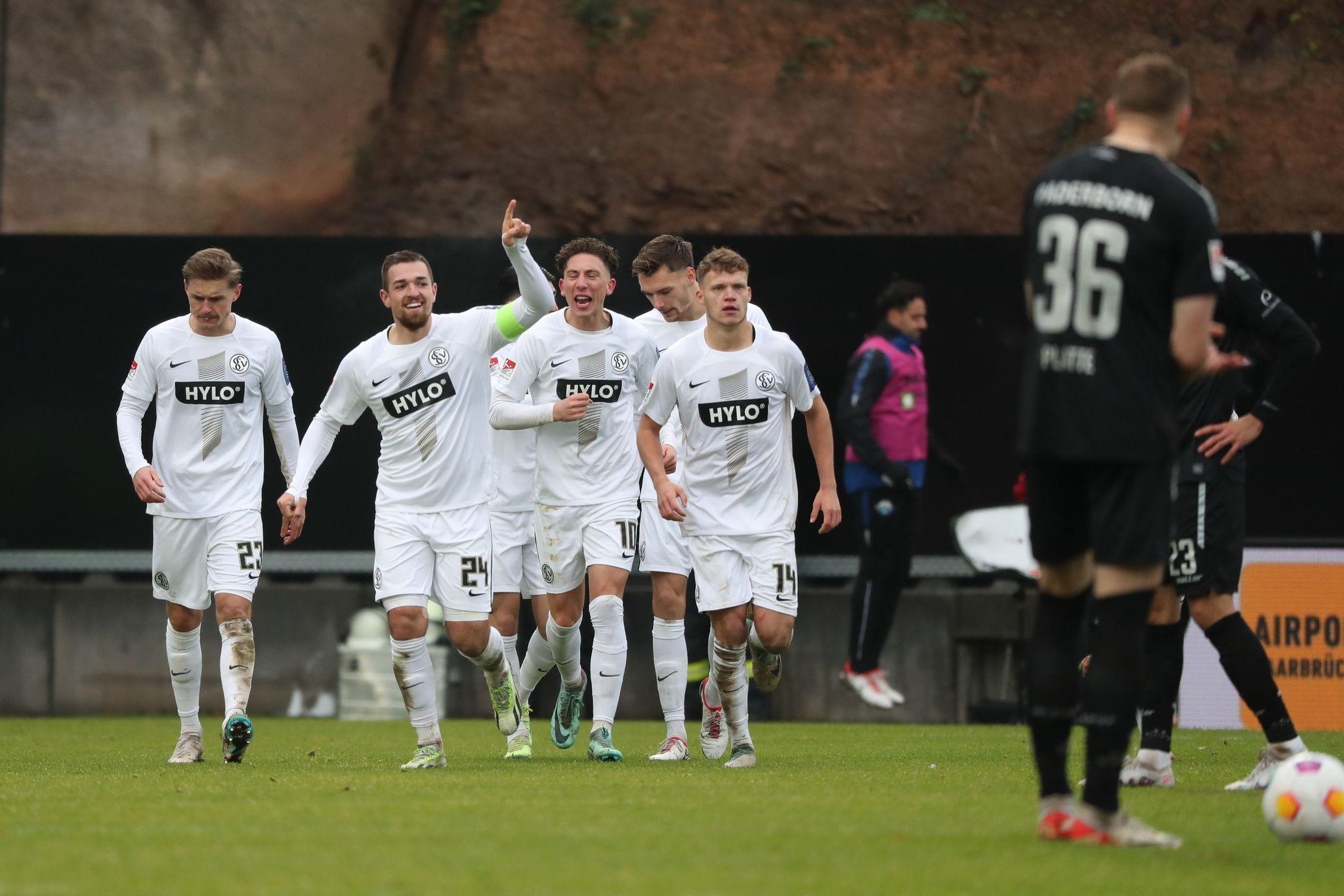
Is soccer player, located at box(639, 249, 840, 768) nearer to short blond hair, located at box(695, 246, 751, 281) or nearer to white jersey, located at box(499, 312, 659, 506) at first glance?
short blond hair, located at box(695, 246, 751, 281)

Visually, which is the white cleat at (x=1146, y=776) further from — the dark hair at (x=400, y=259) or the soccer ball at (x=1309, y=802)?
the dark hair at (x=400, y=259)

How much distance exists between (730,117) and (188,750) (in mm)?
10360

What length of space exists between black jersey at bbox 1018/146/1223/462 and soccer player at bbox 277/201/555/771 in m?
3.50

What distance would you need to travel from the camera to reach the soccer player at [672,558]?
922 centimetres

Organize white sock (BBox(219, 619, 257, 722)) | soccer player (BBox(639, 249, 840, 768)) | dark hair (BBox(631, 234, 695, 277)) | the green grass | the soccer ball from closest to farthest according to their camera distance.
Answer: the green grass → the soccer ball → soccer player (BBox(639, 249, 840, 768)) → white sock (BBox(219, 619, 257, 722)) → dark hair (BBox(631, 234, 695, 277))

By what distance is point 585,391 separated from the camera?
9328 mm

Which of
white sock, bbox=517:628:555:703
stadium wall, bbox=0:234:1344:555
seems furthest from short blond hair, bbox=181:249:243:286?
stadium wall, bbox=0:234:1344:555

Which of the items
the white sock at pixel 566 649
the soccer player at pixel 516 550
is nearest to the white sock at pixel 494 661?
the white sock at pixel 566 649

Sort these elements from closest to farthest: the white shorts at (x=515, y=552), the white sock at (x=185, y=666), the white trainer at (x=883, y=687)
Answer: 1. the white sock at (x=185, y=666)
2. the white shorts at (x=515, y=552)
3. the white trainer at (x=883, y=687)

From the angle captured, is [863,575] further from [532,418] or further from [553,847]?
[553,847]

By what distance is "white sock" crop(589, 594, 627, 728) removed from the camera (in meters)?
9.20

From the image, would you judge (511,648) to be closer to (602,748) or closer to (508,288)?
(602,748)

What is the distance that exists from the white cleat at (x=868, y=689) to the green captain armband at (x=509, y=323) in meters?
4.91

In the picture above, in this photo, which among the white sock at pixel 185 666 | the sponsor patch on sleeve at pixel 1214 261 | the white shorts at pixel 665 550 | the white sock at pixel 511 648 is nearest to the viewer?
the sponsor patch on sleeve at pixel 1214 261
